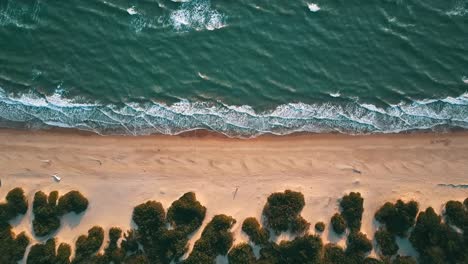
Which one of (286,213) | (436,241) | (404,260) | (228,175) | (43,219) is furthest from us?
(228,175)

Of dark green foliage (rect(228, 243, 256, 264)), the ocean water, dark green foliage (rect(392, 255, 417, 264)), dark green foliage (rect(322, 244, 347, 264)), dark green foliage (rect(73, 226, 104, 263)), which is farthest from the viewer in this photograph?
the ocean water

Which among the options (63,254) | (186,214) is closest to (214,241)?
(186,214)

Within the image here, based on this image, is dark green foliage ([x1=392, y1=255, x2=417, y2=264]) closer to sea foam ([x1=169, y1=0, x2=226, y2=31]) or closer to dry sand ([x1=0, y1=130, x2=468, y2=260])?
dry sand ([x1=0, y1=130, x2=468, y2=260])

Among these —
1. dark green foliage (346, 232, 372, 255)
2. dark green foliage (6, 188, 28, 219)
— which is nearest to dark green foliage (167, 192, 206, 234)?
dark green foliage (6, 188, 28, 219)

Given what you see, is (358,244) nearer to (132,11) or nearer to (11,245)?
(132,11)

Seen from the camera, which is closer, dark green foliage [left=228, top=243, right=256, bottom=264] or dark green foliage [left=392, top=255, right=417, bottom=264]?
dark green foliage [left=392, top=255, right=417, bottom=264]

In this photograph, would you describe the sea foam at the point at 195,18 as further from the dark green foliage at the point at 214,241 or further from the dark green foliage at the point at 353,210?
the dark green foliage at the point at 353,210
